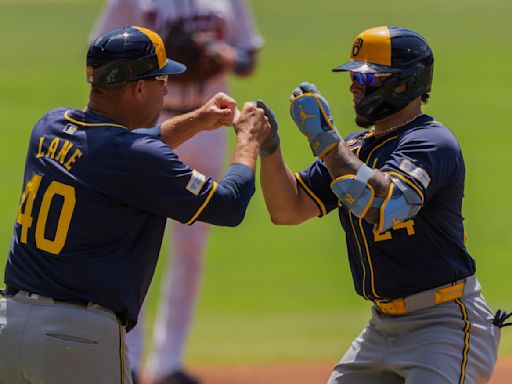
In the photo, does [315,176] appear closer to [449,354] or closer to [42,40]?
[449,354]

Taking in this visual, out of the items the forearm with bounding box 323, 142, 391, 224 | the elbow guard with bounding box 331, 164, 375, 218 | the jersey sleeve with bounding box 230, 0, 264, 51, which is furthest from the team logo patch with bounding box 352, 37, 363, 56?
the jersey sleeve with bounding box 230, 0, 264, 51

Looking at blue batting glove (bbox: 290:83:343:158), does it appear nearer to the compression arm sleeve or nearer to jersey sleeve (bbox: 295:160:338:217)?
jersey sleeve (bbox: 295:160:338:217)

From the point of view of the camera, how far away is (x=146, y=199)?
15.0 ft

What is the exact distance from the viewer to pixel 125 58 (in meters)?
4.76

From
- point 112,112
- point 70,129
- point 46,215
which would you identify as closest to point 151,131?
point 112,112

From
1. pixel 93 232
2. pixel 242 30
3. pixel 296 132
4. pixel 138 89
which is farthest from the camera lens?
pixel 296 132

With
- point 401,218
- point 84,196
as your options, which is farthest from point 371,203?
point 84,196

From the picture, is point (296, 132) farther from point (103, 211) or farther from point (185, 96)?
point (103, 211)

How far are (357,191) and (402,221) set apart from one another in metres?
0.23

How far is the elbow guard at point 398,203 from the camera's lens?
4617 millimetres

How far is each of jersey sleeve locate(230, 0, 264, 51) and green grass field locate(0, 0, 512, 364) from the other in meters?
2.16

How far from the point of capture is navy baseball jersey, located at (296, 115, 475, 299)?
4785 mm

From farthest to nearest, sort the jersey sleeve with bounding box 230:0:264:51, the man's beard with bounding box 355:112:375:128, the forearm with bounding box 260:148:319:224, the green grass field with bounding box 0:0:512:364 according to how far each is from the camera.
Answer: the green grass field with bounding box 0:0:512:364 → the jersey sleeve with bounding box 230:0:264:51 → the forearm with bounding box 260:148:319:224 → the man's beard with bounding box 355:112:375:128

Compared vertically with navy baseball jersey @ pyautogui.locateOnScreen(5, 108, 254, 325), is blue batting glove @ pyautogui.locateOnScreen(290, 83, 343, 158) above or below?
above
